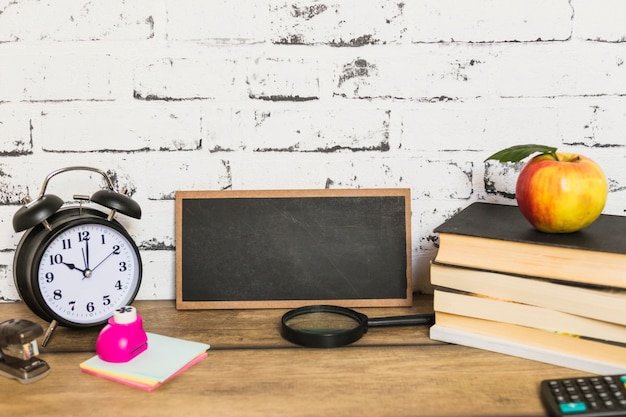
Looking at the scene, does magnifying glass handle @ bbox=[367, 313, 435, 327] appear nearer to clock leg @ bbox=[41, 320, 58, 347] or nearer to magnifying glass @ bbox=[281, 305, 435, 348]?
magnifying glass @ bbox=[281, 305, 435, 348]

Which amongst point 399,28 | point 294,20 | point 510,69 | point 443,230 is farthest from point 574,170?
point 294,20

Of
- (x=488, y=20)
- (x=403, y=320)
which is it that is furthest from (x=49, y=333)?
(x=488, y=20)

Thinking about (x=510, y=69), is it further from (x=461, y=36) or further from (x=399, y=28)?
(x=399, y=28)

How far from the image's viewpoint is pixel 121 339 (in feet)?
3.35

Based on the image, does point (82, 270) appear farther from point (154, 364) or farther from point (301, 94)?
point (301, 94)

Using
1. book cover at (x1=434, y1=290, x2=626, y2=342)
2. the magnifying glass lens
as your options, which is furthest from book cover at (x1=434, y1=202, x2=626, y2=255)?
the magnifying glass lens

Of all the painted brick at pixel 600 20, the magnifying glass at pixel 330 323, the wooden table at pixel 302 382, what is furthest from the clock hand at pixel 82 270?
the painted brick at pixel 600 20

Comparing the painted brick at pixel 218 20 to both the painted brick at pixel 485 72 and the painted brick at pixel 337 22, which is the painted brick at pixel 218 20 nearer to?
the painted brick at pixel 337 22

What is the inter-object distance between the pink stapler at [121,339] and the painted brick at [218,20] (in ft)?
1.72

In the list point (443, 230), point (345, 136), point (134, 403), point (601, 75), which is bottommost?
point (134, 403)

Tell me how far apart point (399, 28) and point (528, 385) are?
Result: 0.67 metres

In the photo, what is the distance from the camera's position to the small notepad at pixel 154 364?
97cm

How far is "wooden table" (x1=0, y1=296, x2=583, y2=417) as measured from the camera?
0.90 m

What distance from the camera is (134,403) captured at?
3.02 ft
